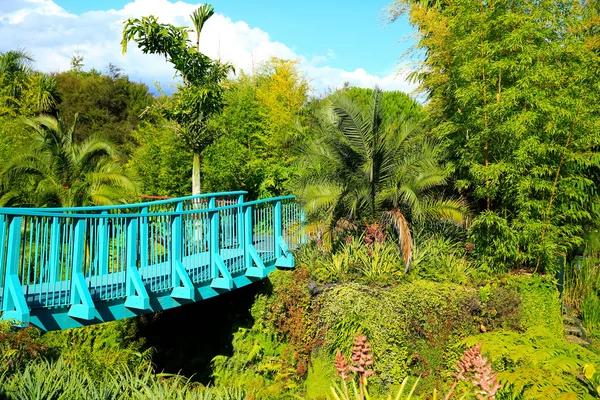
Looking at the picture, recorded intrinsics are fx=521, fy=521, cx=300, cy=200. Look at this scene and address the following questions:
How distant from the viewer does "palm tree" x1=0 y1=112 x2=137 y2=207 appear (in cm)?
1124

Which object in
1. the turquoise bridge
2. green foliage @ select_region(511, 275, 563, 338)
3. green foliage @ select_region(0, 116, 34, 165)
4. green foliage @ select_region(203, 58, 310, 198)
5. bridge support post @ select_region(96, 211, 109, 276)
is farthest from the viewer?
green foliage @ select_region(203, 58, 310, 198)

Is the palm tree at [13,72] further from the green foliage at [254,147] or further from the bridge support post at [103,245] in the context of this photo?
the bridge support post at [103,245]

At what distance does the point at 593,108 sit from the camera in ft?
25.6

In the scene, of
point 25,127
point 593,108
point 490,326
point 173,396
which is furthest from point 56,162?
point 593,108

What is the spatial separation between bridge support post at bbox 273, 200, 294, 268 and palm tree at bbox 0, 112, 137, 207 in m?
4.17

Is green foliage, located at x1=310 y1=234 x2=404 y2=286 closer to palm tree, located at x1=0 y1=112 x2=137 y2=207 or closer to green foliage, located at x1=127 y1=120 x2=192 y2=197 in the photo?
palm tree, located at x1=0 y1=112 x2=137 y2=207

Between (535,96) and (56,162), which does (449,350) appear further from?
(56,162)

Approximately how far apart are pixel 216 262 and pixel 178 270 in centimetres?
78

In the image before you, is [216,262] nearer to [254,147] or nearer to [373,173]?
[373,173]

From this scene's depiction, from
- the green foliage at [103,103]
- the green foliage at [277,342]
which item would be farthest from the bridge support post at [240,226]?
the green foliage at [103,103]

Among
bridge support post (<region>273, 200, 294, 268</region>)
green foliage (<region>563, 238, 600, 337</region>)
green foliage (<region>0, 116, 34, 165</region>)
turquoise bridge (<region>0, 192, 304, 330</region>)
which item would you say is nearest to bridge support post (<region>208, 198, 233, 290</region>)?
turquoise bridge (<region>0, 192, 304, 330</region>)

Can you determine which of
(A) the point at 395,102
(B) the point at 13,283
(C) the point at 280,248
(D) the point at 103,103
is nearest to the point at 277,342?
(C) the point at 280,248

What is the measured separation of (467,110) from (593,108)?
1.81 m

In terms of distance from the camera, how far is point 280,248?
934 centimetres
